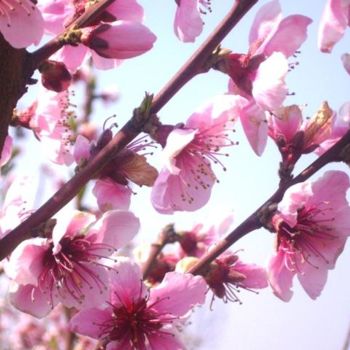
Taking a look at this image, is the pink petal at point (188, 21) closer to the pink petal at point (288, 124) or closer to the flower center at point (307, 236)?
the pink petal at point (288, 124)

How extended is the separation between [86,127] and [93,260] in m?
2.54

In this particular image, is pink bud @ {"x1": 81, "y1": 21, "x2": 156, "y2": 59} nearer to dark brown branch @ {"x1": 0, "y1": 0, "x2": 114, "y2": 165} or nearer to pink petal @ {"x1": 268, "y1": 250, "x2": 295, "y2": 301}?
dark brown branch @ {"x1": 0, "y1": 0, "x2": 114, "y2": 165}

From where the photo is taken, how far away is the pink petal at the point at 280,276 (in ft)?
5.20

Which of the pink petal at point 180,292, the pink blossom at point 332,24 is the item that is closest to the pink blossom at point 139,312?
the pink petal at point 180,292

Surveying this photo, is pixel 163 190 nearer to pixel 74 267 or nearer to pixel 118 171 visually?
pixel 118 171

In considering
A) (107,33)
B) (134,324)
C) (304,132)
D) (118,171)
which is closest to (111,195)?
(118,171)

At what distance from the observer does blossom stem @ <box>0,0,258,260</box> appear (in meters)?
1.28

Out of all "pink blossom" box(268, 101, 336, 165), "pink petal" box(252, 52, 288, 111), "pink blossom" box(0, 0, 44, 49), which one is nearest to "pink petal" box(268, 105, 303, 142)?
"pink blossom" box(268, 101, 336, 165)

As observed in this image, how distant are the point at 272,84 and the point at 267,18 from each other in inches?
9.5

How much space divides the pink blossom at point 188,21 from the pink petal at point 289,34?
17 cm

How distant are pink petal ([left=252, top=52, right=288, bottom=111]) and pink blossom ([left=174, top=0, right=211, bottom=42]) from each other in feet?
0.61

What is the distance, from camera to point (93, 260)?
1473 millimetres

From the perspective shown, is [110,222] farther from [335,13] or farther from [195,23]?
[335,13]

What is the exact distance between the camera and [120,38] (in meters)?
1.30
